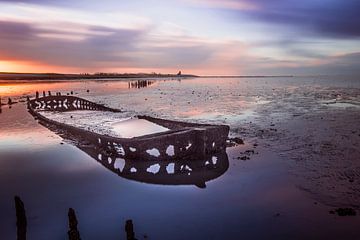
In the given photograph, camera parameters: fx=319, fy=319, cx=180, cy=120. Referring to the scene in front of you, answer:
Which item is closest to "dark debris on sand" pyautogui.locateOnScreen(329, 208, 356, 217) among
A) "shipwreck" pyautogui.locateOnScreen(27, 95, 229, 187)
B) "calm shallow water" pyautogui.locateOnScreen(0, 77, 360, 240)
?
"calm shallow water" pyautogui.locateOnScreen(0, 77, 360, 240)

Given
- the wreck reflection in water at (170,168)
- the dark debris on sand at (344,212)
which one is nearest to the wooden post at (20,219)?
the wreck reflection in water at (170,168)

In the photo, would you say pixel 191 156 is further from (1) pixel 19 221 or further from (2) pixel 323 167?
(1) pixel 19 221

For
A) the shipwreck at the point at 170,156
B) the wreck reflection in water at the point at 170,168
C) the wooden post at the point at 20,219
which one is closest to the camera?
the wooden post at the point at 20,219

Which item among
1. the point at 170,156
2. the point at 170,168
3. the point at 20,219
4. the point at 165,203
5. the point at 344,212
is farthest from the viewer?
the point at 170,156

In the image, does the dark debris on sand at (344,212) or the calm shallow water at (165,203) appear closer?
the calm shallow water at (165,203)

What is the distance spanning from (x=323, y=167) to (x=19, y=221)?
17.4 m

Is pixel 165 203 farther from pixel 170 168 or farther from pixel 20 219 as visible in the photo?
pixel 20 219

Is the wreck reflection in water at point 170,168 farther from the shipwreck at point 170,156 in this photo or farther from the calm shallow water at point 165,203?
the calm shallow water at point 165,203

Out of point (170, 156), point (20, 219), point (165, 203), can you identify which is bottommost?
point (165, 203)

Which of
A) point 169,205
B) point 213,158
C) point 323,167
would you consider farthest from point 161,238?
point 323,167

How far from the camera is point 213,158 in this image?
21484 millimetres

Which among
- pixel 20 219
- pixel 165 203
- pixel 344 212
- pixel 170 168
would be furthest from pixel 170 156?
pixel 344 212

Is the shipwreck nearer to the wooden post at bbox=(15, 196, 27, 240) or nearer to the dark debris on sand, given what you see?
the dark debris on sand

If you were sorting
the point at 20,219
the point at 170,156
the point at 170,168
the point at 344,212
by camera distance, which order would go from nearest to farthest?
the point at 20,219, the point at 344,212, the point at 170,168, the point at 170,156
